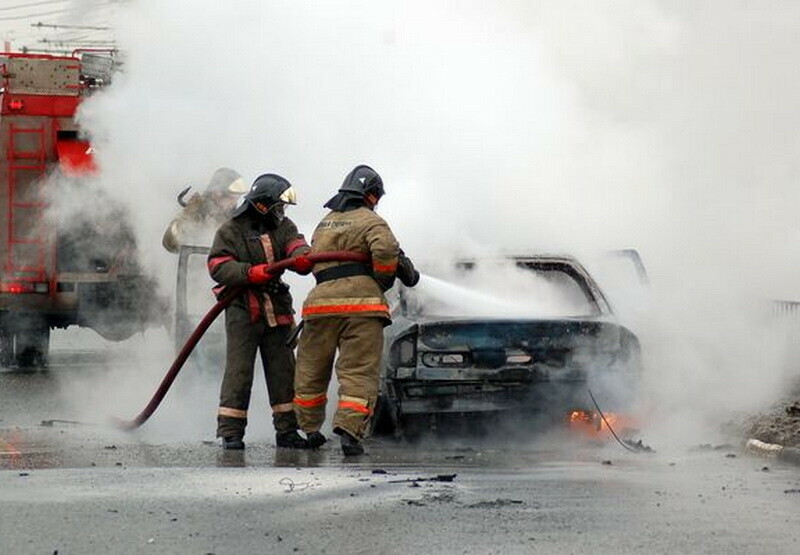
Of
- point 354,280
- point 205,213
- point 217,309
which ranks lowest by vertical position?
point 217,309

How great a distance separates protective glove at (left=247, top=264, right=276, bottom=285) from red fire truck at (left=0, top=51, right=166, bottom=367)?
8.26 metres

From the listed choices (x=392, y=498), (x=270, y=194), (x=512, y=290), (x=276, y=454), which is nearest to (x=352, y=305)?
(x=270, y=194)

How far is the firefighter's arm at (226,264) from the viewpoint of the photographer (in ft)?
34.3

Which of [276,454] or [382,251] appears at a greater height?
[382,251]

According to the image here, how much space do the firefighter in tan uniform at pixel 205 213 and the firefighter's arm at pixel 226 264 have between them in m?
2.18

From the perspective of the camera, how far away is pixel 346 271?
10.2 m

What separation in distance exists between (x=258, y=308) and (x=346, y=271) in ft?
2.54

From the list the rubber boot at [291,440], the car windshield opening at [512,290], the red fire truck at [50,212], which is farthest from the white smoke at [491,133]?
the rubber boot at [291,440]

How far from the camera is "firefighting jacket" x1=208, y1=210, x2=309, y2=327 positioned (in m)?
10.6

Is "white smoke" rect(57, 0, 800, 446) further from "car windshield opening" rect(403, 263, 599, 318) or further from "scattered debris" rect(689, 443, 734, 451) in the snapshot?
"scattered debris" rect(689, 443, 734, 451)

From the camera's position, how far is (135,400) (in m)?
14.0

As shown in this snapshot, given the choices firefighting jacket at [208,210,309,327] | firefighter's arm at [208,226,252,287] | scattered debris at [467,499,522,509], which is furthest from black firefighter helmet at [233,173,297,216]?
scattered debris at [467,499,522,509]

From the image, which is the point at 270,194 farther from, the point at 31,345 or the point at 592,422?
the point at 31,345

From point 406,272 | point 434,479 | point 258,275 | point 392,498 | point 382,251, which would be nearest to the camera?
point 392,498
